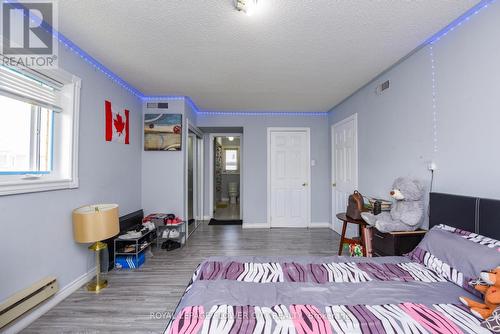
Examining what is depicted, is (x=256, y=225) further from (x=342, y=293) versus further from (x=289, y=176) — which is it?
(x=342, y=293)

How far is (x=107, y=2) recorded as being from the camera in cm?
164

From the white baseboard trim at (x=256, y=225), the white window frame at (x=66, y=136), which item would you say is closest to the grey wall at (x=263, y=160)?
the white baseboard trim at (x=256, y=225)

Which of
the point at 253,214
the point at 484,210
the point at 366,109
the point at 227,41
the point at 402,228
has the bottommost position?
the point at 253,214

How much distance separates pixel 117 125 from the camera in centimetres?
301

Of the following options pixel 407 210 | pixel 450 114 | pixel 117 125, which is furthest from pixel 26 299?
pixel 450 114

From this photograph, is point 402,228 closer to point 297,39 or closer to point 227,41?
point 297,39

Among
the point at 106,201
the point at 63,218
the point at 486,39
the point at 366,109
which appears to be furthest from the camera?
the point at 366,109

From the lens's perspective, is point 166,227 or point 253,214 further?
point 253,214

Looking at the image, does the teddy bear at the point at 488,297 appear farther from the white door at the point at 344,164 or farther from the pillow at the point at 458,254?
the white door at the point at 344,164

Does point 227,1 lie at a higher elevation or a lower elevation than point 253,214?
higher

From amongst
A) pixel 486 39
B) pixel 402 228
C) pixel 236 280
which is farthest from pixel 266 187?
pixel 486 39

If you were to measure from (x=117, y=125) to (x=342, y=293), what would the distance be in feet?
10.5

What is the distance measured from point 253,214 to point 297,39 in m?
3.54

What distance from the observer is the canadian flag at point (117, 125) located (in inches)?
111
